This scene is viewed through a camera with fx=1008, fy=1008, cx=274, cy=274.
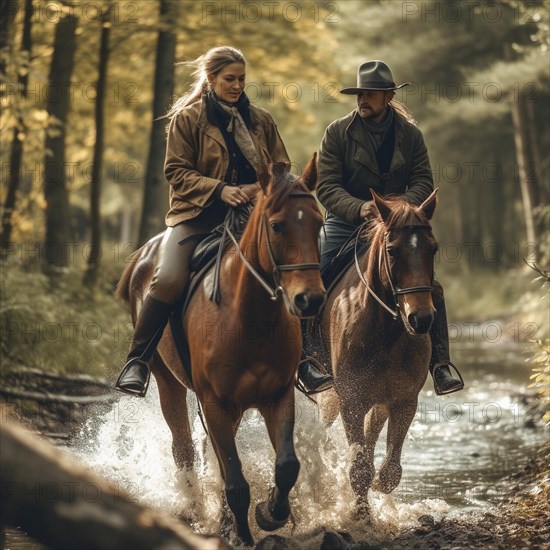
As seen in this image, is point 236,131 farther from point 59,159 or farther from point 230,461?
point 59,159

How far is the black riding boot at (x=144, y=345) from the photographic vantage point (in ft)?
25.6

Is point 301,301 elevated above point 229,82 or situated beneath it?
situated beneath

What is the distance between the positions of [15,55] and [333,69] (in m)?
10.4

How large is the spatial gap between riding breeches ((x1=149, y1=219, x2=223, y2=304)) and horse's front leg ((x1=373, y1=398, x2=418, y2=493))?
214cm

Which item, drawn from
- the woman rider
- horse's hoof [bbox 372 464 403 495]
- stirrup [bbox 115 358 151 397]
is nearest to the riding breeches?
the woman rider

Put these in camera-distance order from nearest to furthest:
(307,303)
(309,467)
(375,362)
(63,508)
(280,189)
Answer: (63,508), (307,303), (280,189), (375,362), (309,467)

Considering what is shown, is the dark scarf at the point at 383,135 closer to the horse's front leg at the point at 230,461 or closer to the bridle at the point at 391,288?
the bridle at the point at 391,288

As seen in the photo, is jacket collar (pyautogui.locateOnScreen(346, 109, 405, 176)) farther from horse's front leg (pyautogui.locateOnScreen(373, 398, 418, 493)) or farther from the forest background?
horse's front leg (pyautogui.locateOnScreen(373, 398, 418, 493))

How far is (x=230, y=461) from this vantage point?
22.8 ft

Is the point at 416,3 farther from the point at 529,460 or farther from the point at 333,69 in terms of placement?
the point at 529,460

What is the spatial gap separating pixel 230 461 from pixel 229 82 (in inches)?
113

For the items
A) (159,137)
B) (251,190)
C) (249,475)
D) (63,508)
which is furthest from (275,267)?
(159,137)

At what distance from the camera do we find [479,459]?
38.2 ft

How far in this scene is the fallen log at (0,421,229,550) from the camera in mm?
4180
